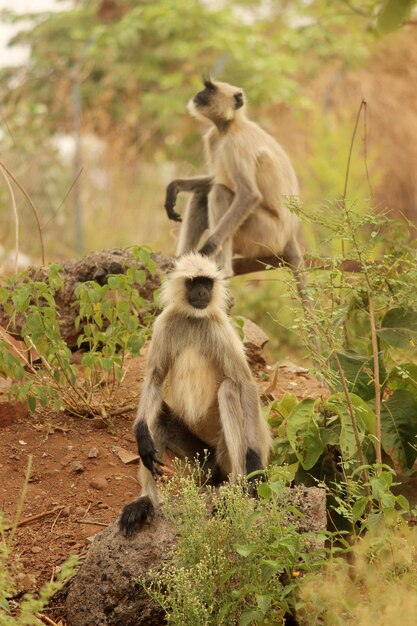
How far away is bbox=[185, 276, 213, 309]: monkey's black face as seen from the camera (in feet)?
14.5

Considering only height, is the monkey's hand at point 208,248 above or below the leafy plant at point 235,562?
below

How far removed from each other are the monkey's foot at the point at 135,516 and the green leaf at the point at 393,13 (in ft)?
7.63

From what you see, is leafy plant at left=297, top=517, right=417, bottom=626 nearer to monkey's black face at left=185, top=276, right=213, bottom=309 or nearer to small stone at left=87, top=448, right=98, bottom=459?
monkey's black face at left=185, top=276, right=213, bottom=309

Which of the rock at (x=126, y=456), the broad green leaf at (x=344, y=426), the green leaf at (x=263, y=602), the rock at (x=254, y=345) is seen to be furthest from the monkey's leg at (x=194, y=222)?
the green leaf at (x=263, y=602)

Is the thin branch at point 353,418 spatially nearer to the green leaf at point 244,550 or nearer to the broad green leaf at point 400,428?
the broad green leaf at point 400,428

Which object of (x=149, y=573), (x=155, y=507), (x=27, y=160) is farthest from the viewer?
(x=27, y=160)

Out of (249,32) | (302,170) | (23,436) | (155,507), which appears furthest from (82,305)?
(249,32)

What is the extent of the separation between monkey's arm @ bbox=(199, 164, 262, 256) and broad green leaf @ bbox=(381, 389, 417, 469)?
7.28 ft

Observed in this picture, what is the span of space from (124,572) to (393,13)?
2419 millimetres

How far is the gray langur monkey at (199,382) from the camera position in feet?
14.0

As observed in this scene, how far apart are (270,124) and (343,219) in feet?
45.5

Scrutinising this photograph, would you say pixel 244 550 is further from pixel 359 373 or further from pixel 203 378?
pixel 359 373

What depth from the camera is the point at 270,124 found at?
1769 centimetres

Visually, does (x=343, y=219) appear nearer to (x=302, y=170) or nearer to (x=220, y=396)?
(x=220, y=396)
